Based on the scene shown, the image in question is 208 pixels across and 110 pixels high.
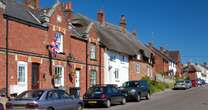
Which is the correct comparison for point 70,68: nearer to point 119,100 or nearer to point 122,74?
point 119,100

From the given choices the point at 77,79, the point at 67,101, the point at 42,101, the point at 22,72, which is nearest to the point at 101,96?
the point at 22,72

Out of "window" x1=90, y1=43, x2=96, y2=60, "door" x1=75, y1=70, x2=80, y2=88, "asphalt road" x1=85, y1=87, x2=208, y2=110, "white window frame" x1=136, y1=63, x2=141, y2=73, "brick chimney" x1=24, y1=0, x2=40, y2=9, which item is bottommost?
"asphalt road" x1=85, y1=87, x2=208, y2=110

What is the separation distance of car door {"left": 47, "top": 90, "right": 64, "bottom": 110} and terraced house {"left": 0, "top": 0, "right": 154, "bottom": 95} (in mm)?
7111

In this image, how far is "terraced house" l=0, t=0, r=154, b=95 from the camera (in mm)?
27859

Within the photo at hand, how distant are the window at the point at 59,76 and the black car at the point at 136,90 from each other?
16.3ft

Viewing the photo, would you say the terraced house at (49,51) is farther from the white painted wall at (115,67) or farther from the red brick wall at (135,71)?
the red brick wall at (135,71)

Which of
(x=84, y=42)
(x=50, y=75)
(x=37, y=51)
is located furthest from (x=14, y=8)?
(x=84, y=42)

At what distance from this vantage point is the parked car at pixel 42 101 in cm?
1917

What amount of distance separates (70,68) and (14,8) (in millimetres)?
7763

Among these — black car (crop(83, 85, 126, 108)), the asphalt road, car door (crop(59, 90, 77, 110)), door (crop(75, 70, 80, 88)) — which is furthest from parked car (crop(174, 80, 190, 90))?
car door (crop(59, 90, 77, 110))

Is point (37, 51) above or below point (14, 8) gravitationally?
below

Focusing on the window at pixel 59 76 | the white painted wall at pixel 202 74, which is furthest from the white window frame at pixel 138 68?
the white painted wall at pixel 202 74

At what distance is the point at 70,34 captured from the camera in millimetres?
36344

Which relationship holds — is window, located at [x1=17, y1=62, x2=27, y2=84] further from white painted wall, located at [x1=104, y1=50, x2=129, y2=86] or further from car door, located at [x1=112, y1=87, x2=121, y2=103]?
white painted wall, located at [x1=104, y1=50, x2=129, y2=86]
